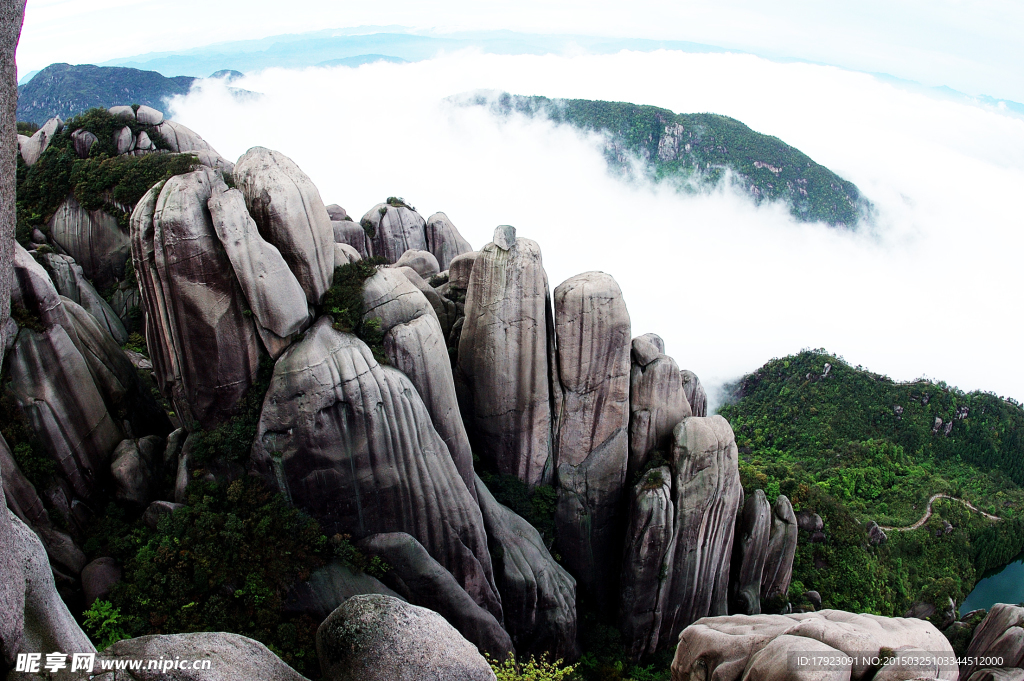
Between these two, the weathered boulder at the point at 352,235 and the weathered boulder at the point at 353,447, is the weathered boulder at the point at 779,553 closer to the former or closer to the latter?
the weathered boulder at the point at 353,447

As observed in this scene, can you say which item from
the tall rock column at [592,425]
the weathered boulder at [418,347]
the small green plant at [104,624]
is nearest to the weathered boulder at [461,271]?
the tall rock column at [592,425]

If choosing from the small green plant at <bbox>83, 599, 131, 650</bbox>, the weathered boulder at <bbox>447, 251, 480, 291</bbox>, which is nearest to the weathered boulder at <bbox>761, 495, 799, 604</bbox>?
the weathered boulder at <bbox>447, 251, 480, 291</bbox>

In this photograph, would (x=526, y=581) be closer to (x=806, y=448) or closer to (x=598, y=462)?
(x=598, y=462)

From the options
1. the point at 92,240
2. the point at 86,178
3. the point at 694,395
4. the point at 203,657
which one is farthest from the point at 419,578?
the point at 86,178

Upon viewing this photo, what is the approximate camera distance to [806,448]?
179 ft

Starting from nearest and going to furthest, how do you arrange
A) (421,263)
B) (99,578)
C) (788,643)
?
(788,643)
(99,578)
(421,263)

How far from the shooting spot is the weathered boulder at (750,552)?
25062 millimetres

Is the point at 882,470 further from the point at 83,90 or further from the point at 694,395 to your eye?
the point at 83,90

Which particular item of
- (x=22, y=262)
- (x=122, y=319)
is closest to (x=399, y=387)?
(x=22, y=262)

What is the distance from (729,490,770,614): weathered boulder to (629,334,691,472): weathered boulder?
4.91m

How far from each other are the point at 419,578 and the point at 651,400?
35.5 ft

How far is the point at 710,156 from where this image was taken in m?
155

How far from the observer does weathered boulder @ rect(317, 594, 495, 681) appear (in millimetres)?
7617

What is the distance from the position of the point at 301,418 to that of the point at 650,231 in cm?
18357
